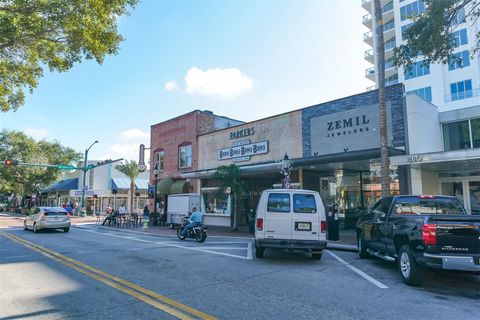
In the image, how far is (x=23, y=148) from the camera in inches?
1913

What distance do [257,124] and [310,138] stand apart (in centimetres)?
453

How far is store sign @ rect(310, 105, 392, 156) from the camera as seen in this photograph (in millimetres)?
16562

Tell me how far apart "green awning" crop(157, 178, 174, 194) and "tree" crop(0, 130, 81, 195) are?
1126 inches

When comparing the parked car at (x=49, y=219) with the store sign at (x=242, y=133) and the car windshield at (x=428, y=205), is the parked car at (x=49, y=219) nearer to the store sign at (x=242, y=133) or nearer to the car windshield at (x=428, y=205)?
the store sign at (x=242, y=133)

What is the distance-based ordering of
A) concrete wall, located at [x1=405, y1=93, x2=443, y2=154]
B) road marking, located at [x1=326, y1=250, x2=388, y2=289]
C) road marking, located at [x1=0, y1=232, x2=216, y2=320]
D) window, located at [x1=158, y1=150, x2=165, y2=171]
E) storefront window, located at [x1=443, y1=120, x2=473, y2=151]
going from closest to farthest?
road marking, located at [x1=0, y1=232, x2=216, y2=320]
road marking, located at [x1=326, y1=250, x2=388, y2=289]
concrete wall, located at [x1=405, y1=93, x2=443, y2=154]
storefront window, located at [x1=443, y1=120, x2=473, y2=151]
window, located at [x1=158, y1=150, x2=165, y2=171]

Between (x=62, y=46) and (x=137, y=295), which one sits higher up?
(x=62, y=46)

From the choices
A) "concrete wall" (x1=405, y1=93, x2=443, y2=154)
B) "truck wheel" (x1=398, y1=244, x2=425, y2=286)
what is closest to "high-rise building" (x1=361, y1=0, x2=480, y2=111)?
"concrete wall" (x1=405, y1=93, x2=443, y2=154)

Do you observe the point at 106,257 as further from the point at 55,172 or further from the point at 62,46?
the point at 55,172

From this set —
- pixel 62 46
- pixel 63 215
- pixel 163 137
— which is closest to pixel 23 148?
pixel 163 137

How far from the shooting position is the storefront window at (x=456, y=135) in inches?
760

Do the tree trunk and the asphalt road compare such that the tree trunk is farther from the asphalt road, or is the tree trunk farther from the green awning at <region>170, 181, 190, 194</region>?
the green awning at <region>170, 181, 190, 194</region>

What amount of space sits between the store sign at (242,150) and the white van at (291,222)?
11853 mm

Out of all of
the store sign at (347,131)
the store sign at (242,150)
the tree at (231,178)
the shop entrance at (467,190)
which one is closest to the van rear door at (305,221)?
the store sign at (347,131)

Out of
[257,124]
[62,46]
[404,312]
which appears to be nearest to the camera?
[404,312]
